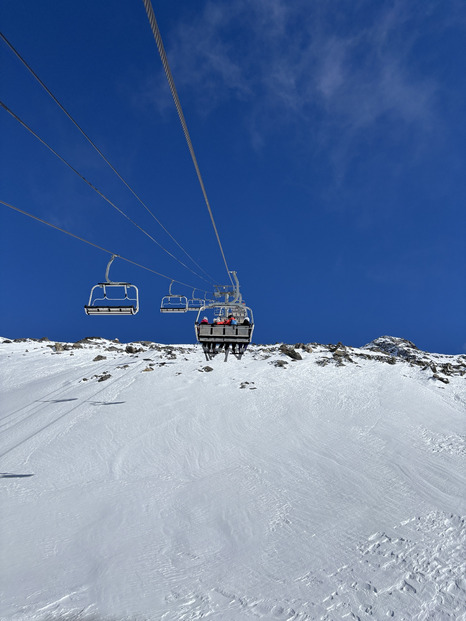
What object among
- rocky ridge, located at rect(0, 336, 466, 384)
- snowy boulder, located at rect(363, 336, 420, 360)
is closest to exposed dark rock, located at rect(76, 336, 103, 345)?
rocky ridge, located at rect(0, 336, 466, 384)

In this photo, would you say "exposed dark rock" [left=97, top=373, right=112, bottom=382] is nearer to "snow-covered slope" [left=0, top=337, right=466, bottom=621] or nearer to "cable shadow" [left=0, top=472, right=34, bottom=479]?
"snow-covered slope" [left=0, top=337, right=466, bottom=621]

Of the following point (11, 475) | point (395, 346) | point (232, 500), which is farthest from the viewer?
point (395, 346)

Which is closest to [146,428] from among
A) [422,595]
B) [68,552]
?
[68,552]

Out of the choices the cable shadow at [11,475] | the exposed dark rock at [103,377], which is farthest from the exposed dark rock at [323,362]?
the cable shadow at [11,475]

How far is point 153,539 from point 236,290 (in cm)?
1257

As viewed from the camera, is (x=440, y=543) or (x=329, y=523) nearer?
(x=440, y=543)

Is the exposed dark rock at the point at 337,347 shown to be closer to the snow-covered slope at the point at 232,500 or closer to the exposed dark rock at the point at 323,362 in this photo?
the exposed dark rock at the point at 323,362

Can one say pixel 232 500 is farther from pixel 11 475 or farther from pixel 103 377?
pixel 103 377

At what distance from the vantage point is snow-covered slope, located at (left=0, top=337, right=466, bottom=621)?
10.1 metres

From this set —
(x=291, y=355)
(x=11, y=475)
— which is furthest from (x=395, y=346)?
(x=11, y=475)

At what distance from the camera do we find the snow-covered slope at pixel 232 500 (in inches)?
400

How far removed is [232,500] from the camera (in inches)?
604

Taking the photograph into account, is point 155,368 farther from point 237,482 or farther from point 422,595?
point 422,595

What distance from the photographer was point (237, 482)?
16.9 meters
